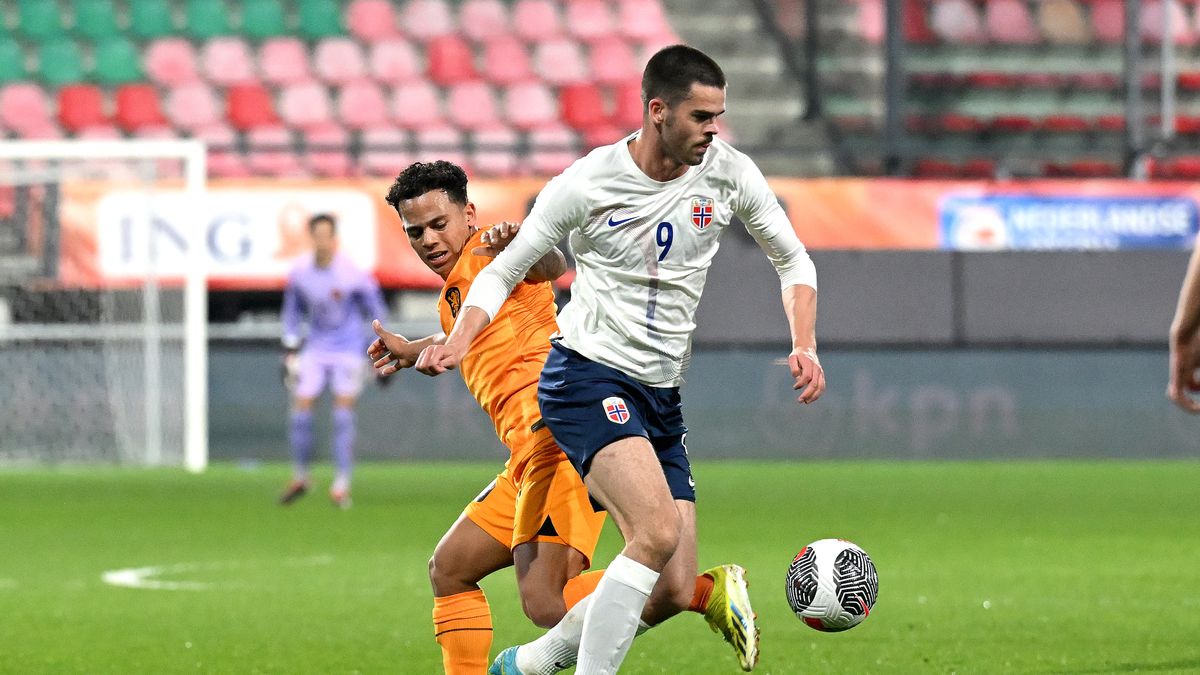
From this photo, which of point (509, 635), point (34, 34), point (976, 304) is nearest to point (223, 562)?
point (509, 635)

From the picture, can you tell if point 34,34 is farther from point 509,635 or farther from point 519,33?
point 509,635

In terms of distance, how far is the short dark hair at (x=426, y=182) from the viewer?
5594mm

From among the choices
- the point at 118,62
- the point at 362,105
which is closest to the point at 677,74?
the point at 362,105

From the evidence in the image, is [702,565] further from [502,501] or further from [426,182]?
[426,182]

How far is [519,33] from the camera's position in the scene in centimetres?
2117

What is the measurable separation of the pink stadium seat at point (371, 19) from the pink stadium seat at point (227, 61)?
118 centimetres

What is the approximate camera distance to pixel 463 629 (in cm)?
545

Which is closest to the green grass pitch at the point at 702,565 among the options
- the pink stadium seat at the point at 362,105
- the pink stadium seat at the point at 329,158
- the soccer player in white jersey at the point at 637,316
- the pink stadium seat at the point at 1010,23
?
the soccer player in white jersey at the point at 637,316

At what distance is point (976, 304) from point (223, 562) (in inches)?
357

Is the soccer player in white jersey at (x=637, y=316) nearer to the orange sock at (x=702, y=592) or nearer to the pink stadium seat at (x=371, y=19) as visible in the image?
the orange sock at (x=702, y=592)

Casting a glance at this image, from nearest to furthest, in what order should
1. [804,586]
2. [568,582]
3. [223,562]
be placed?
[568,582] < [804,586] < [223,562]

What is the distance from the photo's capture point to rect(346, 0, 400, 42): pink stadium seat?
21.2 m

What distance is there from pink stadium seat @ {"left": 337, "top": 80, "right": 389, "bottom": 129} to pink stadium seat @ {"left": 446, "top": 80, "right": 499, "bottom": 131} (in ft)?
2.31

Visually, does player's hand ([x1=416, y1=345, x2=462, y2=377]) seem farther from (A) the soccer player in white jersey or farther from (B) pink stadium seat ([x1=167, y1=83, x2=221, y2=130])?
(B) pink stadium seat ([x1=167, y1=83, x2=221, y2=130])
